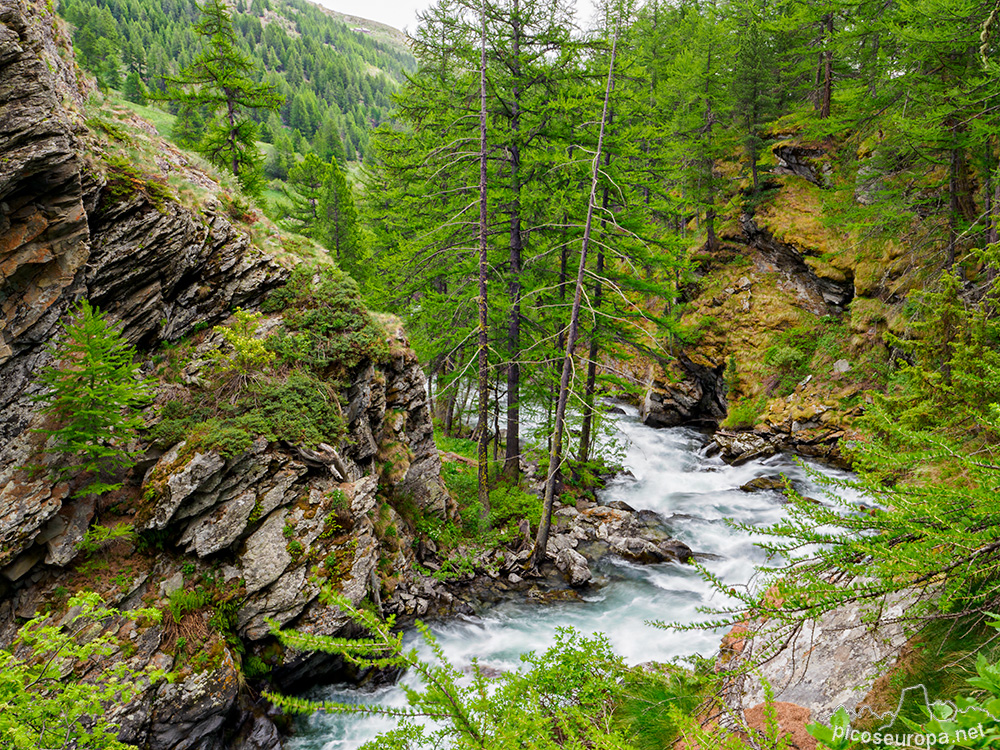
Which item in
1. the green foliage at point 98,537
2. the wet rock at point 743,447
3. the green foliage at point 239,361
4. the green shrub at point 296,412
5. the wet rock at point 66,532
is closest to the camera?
the wet rock at point 66,532

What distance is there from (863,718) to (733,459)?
16081mm

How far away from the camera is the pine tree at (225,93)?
1535 centimetres

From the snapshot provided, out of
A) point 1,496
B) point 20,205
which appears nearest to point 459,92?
point 20,205

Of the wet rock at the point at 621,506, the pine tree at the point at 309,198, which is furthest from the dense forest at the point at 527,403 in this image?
the wet rock at the point at 621,506

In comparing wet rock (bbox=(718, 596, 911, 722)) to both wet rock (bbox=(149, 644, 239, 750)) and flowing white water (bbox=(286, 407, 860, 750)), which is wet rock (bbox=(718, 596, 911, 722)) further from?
wet rock (bbox=(149, 644, 239, 750))

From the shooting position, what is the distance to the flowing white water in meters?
7.86

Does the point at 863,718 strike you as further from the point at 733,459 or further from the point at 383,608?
the point at 733,459

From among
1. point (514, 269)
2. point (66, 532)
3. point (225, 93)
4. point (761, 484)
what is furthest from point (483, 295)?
point (225, 93)

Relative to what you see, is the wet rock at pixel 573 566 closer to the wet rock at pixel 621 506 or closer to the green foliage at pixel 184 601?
the wet rock at pixel 621 506

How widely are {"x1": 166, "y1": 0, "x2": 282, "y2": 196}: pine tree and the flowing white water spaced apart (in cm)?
1528

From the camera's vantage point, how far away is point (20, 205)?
7.39m

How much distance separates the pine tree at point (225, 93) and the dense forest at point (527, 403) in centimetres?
12

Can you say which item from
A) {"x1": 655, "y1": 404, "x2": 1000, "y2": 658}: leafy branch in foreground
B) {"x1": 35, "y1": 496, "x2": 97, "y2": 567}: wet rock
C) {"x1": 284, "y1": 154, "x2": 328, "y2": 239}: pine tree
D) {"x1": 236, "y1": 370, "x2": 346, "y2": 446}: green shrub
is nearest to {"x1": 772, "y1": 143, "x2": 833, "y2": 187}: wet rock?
{"x1": 284, "y1": 154, "x2": 328, "y2": 239}: pine tree

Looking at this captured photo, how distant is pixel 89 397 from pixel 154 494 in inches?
73.9
